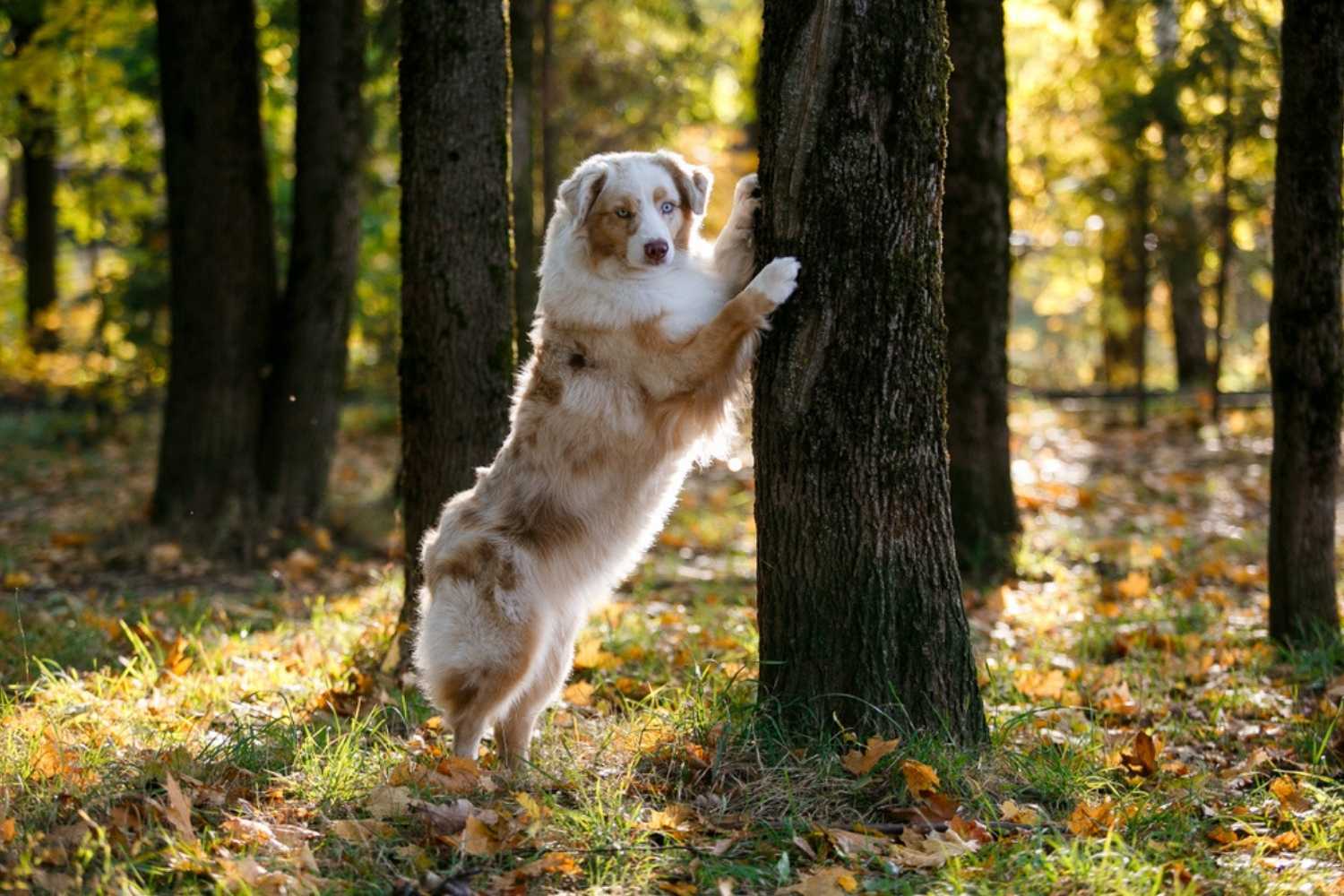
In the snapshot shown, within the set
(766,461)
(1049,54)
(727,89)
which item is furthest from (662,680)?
(727,89)

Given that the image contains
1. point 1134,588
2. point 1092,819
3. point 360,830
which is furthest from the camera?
point 1134,588

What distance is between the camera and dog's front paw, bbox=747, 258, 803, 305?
14.4ft

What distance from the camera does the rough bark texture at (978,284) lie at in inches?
324

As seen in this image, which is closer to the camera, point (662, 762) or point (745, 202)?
point (662, 762)

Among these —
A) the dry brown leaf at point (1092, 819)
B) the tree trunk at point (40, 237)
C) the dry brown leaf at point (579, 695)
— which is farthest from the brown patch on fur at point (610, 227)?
the tree trunk at point (40, 237)

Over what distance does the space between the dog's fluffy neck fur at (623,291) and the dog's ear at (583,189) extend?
1.9 inches

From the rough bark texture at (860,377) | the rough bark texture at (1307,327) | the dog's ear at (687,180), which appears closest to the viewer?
the rough bark texture at (860,377)

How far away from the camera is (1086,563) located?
30.3 ft

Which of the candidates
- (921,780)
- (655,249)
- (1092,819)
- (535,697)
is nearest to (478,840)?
(535,697)

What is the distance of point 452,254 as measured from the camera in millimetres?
6094

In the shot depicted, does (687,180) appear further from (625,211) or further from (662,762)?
(662,762)

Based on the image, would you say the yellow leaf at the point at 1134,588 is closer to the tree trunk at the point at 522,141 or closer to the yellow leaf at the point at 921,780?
the yellow leaf at the point at 921,780

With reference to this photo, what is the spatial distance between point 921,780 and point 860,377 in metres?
1.39

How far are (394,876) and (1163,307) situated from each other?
22570 mm
